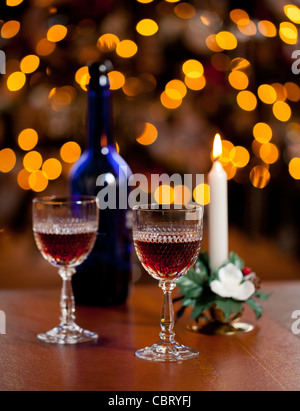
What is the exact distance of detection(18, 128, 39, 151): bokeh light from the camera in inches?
130

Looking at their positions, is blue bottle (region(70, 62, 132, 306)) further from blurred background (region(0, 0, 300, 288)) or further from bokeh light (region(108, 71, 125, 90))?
bokeh light (region(108, 71, 125, 90))

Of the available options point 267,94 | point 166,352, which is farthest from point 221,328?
point 267,94

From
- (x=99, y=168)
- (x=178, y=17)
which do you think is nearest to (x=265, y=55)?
(x=178, y=17)

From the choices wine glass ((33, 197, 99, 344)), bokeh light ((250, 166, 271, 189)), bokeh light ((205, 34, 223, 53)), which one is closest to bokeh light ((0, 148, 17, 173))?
bokeh light ((205, 34, 223, 53))

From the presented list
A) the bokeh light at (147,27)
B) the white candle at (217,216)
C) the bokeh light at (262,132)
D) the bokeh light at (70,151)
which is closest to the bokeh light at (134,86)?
the bokeh light at (147,27)

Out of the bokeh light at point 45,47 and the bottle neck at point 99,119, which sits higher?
the bokeh light at point 45,47

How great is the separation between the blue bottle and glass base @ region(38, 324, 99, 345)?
0.21 meters

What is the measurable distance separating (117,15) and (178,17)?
1.01 feet

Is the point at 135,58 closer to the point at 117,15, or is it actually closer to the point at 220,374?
the point at 117,15

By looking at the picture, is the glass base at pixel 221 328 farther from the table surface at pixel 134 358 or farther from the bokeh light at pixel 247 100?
the bokeh light at pixel 247 100

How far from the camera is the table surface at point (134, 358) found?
2.59 ft

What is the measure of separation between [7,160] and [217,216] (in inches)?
95.9
